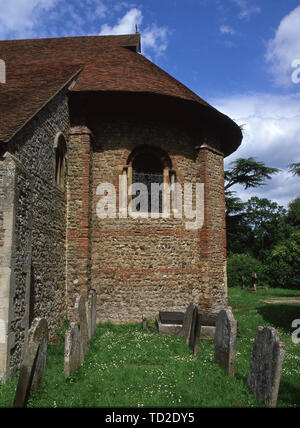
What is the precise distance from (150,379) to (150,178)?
22.7 feet

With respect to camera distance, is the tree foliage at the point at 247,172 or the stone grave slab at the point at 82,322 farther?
the tree foliage at the point at 247,172

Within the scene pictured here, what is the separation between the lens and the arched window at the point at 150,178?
34.7 feet

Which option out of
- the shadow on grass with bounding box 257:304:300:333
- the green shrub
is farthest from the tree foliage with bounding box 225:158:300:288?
the shadow on grass with bounding box 257:304:300:333

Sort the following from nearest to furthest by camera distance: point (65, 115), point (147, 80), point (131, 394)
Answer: point (131, 394) → point (65, 115) → point (147, 80)

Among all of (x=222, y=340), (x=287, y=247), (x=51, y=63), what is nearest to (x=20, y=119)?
(x=222, y=340)

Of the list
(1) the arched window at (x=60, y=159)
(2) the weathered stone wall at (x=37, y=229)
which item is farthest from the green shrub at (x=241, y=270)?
(1) the arched window at (x=60, y=159)

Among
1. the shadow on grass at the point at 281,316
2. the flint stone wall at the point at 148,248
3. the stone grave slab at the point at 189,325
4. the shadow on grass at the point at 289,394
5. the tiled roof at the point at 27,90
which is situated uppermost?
the tiled roof at the point at 27,90

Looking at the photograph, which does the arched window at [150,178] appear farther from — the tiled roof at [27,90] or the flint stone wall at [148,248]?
the tiled roof at [27,90]

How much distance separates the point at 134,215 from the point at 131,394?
20.4ft

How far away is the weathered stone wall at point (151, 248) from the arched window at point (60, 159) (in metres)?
1.10

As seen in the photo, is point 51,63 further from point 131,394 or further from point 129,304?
point 131,394

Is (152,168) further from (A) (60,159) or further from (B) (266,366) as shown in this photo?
(B) (266,366)

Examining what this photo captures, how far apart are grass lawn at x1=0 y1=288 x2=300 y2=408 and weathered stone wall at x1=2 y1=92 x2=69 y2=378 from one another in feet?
3.21

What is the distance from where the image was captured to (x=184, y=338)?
7.68 m
